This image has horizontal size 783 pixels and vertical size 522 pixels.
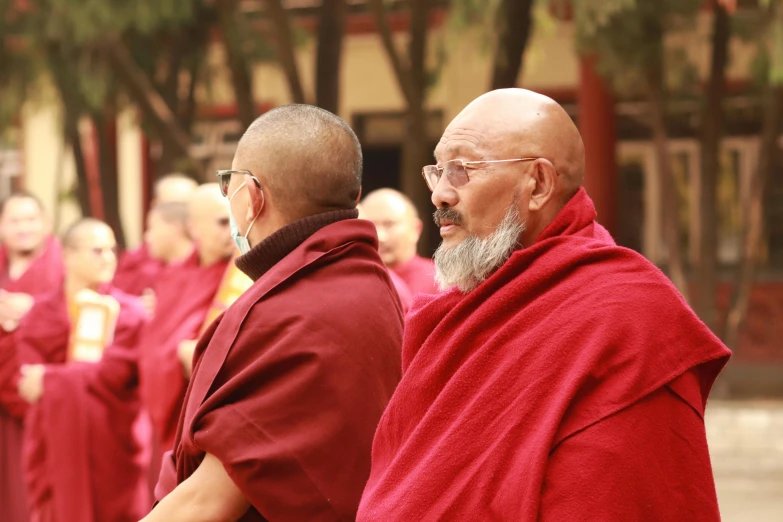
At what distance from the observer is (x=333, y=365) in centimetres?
277

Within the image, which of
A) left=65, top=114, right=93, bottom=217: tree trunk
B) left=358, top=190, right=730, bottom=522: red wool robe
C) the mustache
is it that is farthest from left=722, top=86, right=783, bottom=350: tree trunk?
left=358, top=190, right=730, bottom=522: red wool robe

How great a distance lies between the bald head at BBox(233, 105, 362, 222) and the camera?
2.90 m

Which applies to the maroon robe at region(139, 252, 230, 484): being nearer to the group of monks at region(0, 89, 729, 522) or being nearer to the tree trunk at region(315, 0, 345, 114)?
the group of monks at region(0, 89, 729, 522)

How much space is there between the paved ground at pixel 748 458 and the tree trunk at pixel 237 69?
165 inches

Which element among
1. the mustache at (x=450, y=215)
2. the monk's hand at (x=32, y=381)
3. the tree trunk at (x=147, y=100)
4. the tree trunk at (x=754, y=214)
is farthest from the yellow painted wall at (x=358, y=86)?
the mustache at (x=450, y=215)

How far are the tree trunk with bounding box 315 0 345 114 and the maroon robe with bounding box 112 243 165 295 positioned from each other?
1.59 meters

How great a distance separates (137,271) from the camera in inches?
338

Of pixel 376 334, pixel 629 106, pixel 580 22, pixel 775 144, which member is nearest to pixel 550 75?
pixel 629 106

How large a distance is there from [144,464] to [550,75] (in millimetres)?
9110

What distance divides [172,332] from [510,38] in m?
3.52

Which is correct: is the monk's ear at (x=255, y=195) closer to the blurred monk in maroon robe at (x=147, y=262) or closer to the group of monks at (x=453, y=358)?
the group of monks at (x=453, y=358)

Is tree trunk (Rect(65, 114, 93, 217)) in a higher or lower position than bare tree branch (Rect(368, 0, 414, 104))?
lower

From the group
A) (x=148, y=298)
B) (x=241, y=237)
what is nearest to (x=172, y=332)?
(x=148, y=298)

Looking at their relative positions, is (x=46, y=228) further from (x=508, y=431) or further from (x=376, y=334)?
(x=508, y=431)
